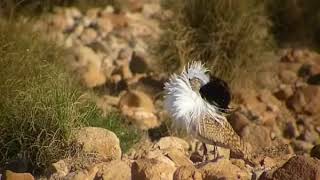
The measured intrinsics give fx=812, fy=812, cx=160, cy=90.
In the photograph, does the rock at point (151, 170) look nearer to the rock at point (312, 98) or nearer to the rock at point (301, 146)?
the rock at point (301, 146)

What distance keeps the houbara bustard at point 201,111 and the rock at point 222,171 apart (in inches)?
26.1

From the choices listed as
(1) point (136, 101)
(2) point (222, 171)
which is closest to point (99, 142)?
(2) point (222, 171)

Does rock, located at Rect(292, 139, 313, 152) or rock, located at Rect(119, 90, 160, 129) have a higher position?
rock, located at Rect(119, 90, 160, 129)

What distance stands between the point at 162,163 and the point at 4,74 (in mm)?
2245

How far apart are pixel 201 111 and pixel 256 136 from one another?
4.54 feet

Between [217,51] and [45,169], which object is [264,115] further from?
[45,169]

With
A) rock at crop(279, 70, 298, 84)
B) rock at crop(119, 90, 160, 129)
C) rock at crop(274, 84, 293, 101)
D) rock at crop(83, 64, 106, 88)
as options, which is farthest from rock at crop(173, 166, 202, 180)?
rock at crop(279, 70, 298, 84)

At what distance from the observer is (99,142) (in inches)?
247

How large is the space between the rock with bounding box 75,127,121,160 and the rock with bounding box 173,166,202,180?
820 millimetres

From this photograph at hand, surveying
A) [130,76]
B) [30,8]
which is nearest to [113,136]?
[130,76]

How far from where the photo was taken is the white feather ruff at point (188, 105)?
254 inches

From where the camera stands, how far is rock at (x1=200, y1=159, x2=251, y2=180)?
5512mm

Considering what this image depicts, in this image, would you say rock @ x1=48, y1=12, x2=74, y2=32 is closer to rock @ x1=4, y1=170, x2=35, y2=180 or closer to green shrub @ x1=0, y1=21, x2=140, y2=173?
green shrub @ x1=0, y1=21, x2=140, y2=173

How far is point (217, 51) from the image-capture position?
9359 millimetres
